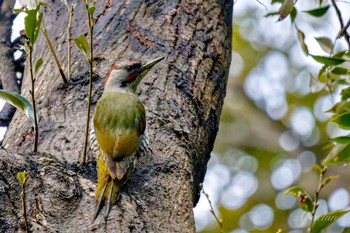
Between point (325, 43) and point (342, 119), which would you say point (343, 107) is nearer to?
point (342, 119)

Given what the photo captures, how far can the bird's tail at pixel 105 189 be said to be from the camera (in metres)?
2.37

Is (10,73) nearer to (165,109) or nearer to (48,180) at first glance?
(165,109)

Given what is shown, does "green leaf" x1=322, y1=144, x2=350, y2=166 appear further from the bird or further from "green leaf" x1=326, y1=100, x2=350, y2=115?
the bird

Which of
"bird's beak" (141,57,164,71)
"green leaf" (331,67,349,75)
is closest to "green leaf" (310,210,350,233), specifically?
"green leaf" (331,67,349,75)

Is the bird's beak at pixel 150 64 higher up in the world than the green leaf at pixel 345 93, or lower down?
higher up

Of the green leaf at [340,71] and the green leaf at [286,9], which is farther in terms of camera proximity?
the green leaf at [340,71]

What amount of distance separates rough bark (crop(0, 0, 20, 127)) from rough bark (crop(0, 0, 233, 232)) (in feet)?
0.43

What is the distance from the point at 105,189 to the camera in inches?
97.3

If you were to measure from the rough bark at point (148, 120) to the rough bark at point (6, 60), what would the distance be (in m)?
0.13

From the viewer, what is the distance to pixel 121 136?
312cm

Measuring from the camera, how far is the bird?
2818mm

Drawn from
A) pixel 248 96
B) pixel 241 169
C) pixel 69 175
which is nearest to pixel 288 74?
pixel 248 96

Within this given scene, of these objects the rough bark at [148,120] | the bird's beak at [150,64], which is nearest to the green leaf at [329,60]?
the rough bark at [148,120]

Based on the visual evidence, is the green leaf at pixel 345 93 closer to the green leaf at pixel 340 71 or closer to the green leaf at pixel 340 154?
the green leaf at pixel 340 71
